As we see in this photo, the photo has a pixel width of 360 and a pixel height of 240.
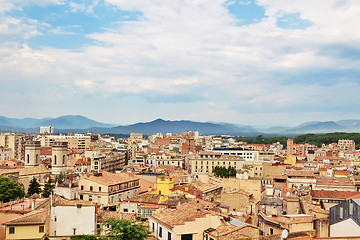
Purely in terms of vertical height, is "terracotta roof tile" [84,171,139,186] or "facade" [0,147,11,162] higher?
"terracotta roof tile" [84,171,139,186]

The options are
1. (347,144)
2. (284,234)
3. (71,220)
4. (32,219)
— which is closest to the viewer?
(284,234)

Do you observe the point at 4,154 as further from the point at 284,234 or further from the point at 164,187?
the point at 284,234

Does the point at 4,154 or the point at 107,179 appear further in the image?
the point at 4,154

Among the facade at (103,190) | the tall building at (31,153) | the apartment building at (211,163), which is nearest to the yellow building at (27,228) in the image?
the facade at (103,190)

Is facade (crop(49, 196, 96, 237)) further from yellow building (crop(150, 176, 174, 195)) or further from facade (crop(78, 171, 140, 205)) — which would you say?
yellow building (crop(150, 176, 174, 195))

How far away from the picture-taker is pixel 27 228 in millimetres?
28984

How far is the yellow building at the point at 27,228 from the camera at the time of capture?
1133 inches

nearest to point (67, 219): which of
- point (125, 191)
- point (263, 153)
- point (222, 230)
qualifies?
point (222, 230)

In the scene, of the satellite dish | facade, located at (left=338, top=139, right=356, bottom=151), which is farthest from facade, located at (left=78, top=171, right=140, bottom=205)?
facade, located at (left=338, top=139, right=356, bottom=151)

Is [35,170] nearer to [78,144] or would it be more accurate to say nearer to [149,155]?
[149,155]

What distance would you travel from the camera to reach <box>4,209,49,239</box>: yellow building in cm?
2878

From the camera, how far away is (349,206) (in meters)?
23.9

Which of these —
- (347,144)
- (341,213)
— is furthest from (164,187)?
(347,144)

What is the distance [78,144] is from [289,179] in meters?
141
